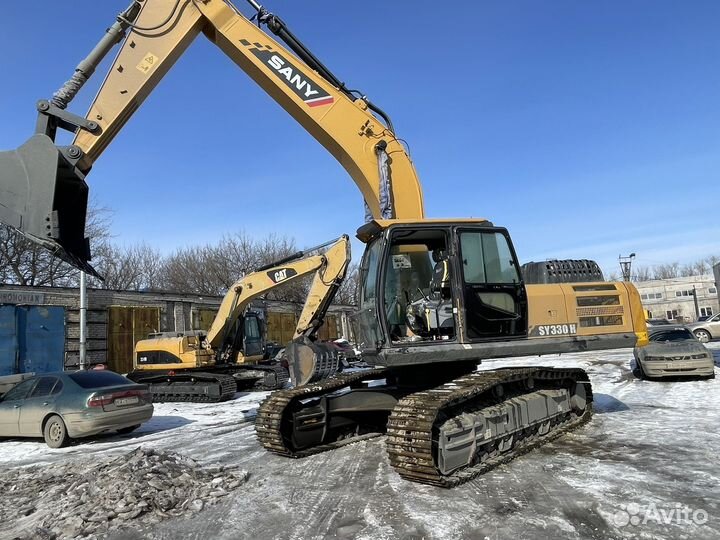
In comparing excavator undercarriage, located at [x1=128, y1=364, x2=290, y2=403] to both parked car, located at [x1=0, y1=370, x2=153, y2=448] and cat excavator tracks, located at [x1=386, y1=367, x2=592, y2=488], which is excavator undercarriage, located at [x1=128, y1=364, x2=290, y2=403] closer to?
parked car, located at [x1=0, y1=370, x2=153, y2=448]

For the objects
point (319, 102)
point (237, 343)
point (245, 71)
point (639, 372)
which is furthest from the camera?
point (237, 343)

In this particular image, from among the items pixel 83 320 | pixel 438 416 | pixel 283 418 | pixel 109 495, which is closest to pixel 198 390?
pixel 83 320

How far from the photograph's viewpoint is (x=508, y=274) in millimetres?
6816

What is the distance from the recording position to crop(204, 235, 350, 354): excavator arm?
13188 millimetres

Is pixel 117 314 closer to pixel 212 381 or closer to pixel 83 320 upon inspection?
pixel 83 320

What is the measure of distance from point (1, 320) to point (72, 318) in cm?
262

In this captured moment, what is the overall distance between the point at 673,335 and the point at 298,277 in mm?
10492

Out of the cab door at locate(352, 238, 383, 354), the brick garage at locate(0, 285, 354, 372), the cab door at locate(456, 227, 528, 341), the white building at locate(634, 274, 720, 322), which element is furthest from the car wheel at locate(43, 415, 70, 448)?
the white building at locate(634, 274, 720, 322)

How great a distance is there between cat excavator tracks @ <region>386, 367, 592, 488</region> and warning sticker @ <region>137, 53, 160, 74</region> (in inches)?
229

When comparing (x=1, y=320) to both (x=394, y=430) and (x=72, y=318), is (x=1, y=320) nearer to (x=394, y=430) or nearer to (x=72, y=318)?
(x=72, y=318)

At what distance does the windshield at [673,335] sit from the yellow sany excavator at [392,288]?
7.30m

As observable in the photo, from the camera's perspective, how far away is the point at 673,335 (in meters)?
14.6

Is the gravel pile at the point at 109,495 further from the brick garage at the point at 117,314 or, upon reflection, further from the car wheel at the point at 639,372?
the brick garage at the point at 117,314

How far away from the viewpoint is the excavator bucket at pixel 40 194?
6066mm
